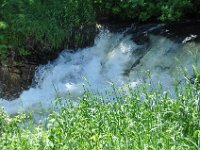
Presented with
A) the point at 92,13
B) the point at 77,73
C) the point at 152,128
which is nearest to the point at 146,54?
the point at 77,73

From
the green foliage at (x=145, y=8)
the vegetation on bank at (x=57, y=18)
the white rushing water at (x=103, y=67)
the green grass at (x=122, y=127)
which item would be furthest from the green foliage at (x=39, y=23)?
the green grass at (x=122, y=127)

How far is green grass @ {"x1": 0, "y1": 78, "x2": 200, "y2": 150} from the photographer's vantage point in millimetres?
3959

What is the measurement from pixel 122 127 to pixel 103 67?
4.83 m

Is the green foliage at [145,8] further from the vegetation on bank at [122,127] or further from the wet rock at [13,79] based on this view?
the vegetation on bank at [122,127]

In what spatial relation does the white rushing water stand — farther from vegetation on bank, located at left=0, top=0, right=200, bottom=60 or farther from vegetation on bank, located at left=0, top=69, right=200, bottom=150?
vegetation on bank, located at left=0, top=69, right=200, bottom=150

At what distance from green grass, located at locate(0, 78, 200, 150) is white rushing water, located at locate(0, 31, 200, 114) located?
290 centimetres

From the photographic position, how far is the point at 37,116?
752 cm

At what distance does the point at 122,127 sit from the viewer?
436cm

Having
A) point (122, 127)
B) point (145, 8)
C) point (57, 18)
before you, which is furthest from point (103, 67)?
point (122, 127)

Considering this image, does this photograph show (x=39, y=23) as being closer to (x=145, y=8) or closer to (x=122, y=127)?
(x=145, y=8)

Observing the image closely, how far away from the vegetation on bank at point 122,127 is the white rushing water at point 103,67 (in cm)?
289

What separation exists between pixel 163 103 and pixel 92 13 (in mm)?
5952

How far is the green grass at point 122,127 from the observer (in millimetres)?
3959

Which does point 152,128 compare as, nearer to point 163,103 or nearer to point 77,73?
point 163,103
